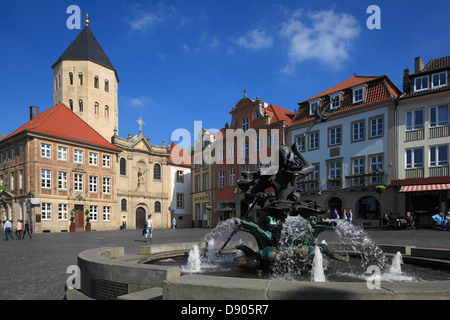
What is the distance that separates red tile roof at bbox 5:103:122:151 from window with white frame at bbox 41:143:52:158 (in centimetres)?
125

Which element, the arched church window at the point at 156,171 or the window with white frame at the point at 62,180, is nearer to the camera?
the window with white frame at the point at 62,180

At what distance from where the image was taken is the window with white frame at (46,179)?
1485 inches

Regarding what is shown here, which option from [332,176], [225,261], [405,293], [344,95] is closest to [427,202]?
[332,176]

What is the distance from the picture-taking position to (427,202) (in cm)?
2648

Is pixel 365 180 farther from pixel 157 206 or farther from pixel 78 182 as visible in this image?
pixel 157 206

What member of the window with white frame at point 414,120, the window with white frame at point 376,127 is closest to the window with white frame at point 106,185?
the window with white frame at point 376,127

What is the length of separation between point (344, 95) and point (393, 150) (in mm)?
7569

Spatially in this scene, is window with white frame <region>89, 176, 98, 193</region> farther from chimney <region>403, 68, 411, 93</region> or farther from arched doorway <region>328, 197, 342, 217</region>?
chimney <region>403, 68, 411, 93</region>

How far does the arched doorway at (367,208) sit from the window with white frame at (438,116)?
7190mm

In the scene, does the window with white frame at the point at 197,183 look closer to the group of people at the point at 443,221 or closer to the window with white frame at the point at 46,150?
the window with white frame at the point at 46,150

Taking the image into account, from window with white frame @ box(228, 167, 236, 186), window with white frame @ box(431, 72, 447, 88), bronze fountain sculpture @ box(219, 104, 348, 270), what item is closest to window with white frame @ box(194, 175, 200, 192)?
window with white frame @ box(228, 167, 236, 186)

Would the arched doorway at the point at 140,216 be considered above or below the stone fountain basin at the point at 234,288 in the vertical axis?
below

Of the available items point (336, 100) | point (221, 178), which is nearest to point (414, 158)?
point (336, 100)
